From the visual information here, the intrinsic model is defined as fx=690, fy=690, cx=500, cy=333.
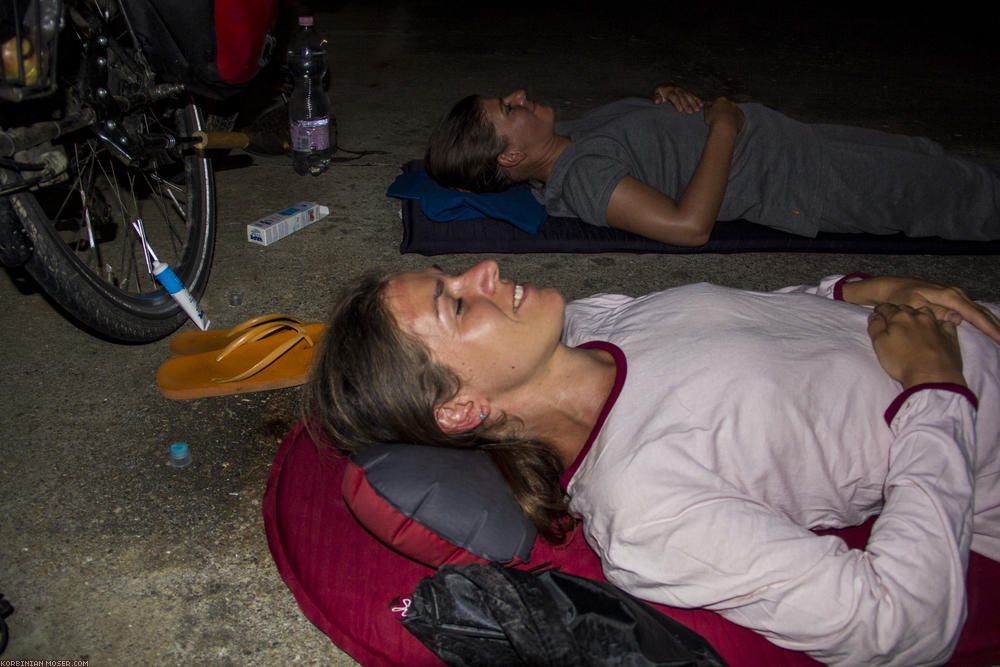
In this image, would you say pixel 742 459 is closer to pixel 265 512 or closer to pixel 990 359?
pixel 990 359

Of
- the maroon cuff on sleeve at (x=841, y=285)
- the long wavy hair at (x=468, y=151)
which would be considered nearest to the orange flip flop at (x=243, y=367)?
the long wavy hair at (x=468, y=151)

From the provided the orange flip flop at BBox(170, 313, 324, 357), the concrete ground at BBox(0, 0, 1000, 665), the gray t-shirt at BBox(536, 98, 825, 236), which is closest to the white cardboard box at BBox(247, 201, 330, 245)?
the concrete ground at BBox(0, 0, 1000, 665)

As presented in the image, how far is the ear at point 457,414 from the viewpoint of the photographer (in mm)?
1486

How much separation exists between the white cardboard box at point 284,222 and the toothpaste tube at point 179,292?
22.5 inches

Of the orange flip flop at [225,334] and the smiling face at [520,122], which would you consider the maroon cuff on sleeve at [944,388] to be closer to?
the orange flip flop at [225,334]

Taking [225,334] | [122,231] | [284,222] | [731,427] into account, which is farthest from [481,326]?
[122,231]

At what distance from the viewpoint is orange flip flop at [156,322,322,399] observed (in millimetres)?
2166

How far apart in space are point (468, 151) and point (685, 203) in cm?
93

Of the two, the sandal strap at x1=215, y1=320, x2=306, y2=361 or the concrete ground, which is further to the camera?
the sandal strap at x1=215, y1=320, x2=306, y2=361

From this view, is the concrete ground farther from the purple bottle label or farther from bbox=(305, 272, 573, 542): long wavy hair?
→ bbox=(305, 272, 573, 542): long wavy hair

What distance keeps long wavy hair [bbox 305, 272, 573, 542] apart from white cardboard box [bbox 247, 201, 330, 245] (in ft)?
5.17

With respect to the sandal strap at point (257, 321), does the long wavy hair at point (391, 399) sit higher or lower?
higher


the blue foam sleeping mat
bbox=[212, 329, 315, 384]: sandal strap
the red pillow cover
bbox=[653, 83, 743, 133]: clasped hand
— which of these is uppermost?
bbox=[653, 83, 743, 133]: clasped hand

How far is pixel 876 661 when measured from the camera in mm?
1262
